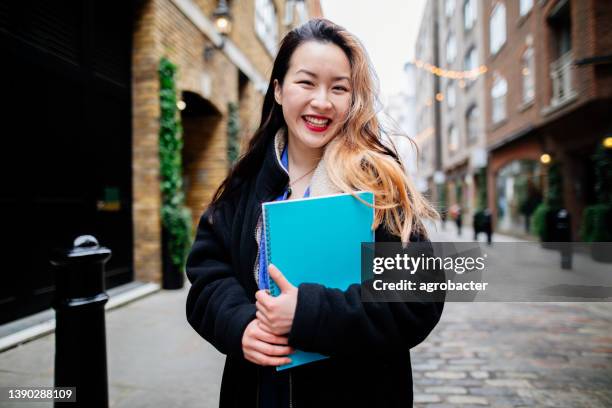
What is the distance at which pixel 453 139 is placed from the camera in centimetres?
2778

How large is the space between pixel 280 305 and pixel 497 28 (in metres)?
19.2

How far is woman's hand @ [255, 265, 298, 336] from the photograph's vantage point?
97cm

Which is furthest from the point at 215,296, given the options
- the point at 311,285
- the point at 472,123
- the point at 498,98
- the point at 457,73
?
the point at 472,123

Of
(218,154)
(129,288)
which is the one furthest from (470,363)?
(218,154)

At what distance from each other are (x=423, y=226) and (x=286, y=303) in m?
0.45

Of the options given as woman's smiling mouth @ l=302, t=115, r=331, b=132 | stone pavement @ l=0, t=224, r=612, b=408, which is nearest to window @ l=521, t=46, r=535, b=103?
stone pavement @ l=0, t=224, r=612, b=408

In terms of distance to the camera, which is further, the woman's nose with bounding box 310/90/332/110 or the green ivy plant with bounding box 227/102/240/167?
the green ivy plant with bounding box 227/102/240/167

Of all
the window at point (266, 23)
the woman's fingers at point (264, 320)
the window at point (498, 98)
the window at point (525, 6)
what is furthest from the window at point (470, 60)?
the woman's fingers at point (264, 320)

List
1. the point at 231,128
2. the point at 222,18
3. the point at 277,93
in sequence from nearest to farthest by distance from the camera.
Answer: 1. the point at 277,93
2. the point at 222,18
3. the point at 231,128

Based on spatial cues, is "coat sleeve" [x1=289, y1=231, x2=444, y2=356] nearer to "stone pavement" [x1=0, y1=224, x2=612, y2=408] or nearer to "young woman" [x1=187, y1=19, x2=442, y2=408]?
"young woman" [x1=187, y1=19, x2=442, y2=408]

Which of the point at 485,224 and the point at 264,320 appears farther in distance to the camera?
the point at 485,224

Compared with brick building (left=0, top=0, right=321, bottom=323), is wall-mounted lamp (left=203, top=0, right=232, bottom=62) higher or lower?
higher

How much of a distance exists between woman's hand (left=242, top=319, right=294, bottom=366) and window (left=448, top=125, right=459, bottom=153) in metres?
27.2

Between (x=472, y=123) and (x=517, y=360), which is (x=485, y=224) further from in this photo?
(x=472, y=123)
